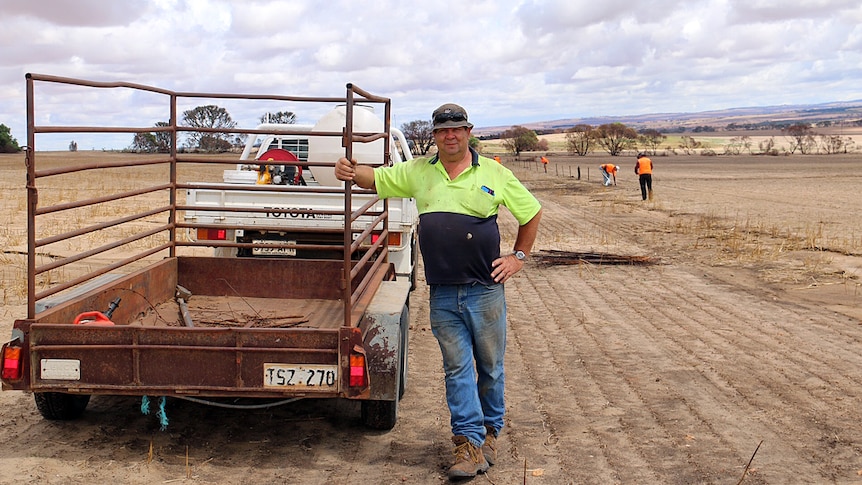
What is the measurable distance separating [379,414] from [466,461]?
882mm

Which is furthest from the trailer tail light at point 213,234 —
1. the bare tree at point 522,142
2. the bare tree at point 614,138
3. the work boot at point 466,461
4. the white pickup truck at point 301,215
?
the bare tree at point 614,138

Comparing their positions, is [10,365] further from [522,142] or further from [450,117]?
[522,142]

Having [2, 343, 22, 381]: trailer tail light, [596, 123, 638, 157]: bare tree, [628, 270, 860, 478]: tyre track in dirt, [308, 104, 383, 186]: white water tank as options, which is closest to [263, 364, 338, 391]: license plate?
[2, 343, 22, 381]: trailer tail light

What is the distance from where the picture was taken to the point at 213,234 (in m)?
9.32

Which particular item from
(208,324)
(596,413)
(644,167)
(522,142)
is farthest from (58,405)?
(522,142)

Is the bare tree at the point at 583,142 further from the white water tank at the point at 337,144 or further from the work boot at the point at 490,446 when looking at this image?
the work boot at the point at 490,446

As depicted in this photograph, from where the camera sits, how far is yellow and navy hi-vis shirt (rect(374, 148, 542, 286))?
4742 mm

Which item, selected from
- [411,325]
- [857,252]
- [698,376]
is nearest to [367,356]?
[698,376]

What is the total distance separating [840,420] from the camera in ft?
19.0

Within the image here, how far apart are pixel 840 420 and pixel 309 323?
3.46m

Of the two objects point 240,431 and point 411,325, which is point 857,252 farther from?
point 240,431

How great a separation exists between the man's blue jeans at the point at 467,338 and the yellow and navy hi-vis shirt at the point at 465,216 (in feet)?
0.28

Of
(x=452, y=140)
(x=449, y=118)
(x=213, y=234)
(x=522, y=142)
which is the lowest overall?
(x=213, y=234)

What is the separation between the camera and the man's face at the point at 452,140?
474 centimetres
